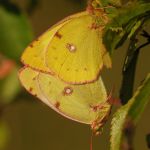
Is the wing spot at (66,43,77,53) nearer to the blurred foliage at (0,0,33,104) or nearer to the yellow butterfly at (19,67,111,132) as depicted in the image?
the yellow butterfly at (19,67,111,132)

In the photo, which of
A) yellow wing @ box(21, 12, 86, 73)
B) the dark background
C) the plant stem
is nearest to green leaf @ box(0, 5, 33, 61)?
yellow wing @ box(21, 12, 86, 73)

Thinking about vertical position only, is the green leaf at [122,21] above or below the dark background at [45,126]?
above

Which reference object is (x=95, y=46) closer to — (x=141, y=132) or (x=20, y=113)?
(x=141, y=132)

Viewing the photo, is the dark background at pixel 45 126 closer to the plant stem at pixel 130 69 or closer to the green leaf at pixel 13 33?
the green leaf at pixel 13 33

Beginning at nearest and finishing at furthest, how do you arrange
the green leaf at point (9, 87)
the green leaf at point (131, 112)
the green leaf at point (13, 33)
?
the green leaf at point (131, 112) → the green leaf at point (13, 33) → the green leaf at point (9, 87)

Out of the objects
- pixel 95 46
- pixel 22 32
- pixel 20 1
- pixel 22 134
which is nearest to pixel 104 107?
pixel 95 46

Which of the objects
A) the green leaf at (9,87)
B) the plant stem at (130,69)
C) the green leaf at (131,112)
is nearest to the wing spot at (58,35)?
the plant stem at (130,69)

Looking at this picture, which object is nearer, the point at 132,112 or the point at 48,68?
the point at 132,112
